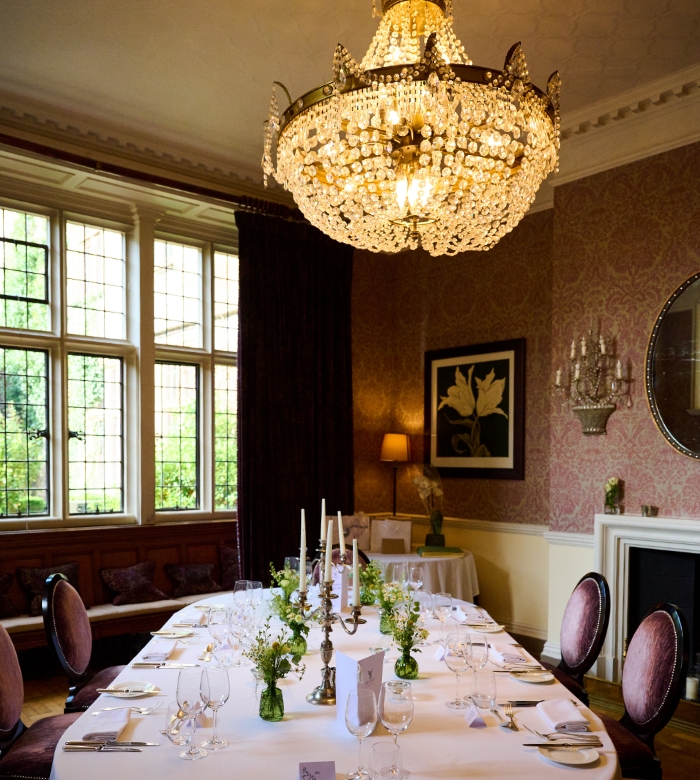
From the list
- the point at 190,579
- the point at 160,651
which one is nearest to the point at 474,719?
the point at 160,651

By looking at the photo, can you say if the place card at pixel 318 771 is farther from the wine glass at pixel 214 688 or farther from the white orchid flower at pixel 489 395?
the white orchid flower at pixel 489 395

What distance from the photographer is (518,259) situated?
20.1 ft

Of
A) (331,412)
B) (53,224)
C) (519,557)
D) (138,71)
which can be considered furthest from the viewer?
(331,412)

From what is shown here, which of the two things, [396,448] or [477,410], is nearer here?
[477,410]

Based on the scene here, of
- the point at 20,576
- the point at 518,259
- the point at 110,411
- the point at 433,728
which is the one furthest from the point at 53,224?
the point at 433,728

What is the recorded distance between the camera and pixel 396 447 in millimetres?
6582

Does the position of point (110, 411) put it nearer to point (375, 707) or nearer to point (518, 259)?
point (518, 259)

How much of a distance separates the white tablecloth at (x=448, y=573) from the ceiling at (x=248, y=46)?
339 centimetres

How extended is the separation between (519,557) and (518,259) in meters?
2.47

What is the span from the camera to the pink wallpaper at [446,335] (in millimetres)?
5918

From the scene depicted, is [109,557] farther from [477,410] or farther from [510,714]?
[510,714]

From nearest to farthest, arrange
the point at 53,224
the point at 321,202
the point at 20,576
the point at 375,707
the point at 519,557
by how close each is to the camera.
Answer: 1. the point at 375,707
2. the point at 321,202
3. the point at 20,576
4. the point at 53,224
5. the point at 519,557

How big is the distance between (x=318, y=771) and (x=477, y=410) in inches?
190

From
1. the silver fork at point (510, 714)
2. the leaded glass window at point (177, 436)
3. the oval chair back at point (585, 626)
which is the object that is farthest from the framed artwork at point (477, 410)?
the silver fork at point (510, 714)
